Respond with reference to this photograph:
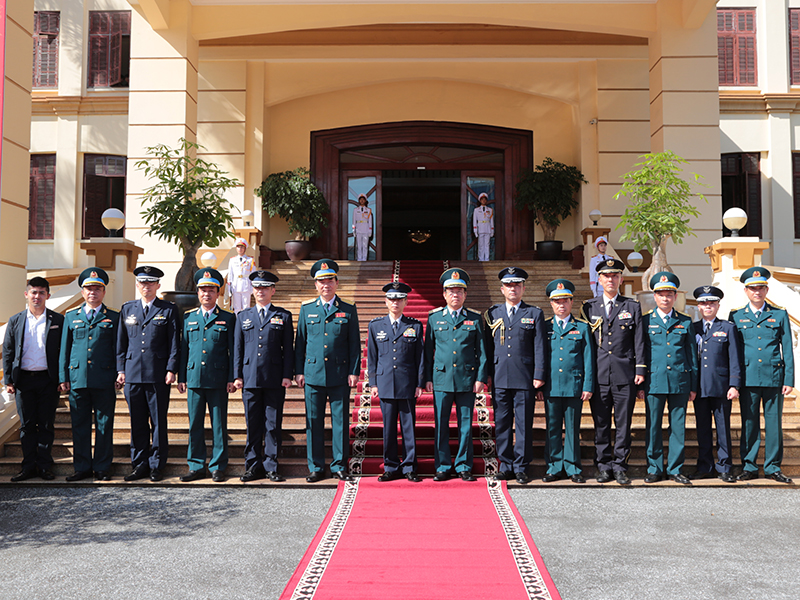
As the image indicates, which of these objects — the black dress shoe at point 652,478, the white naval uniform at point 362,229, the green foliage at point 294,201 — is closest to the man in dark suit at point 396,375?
the black dress shoe at point 652,478

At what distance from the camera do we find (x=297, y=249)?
1148 cm

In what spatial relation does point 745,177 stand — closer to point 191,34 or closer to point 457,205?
point 457,205

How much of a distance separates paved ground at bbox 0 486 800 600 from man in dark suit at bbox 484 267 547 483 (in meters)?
0.34

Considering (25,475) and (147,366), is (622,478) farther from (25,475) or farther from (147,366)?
(25,475)

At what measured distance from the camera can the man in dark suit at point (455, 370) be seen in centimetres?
489

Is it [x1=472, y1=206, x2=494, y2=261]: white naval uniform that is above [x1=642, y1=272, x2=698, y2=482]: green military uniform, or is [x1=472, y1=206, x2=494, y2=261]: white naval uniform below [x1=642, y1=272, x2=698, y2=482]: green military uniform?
above

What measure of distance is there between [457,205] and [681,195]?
12267 mm

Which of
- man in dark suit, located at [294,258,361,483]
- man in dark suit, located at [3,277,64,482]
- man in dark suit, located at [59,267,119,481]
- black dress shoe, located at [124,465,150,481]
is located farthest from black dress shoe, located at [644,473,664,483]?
man in dark suit, located at [3,277,64,482]

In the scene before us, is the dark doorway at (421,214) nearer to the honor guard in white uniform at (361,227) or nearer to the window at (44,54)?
the honor guard in white uniform at (361,227)

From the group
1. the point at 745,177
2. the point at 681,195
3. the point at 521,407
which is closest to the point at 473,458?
the point at 521,407

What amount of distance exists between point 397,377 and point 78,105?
1082 cm

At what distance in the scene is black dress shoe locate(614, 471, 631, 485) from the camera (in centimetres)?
479

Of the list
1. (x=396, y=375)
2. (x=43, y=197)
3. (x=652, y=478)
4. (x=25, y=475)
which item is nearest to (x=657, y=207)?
(x=652, y=478)

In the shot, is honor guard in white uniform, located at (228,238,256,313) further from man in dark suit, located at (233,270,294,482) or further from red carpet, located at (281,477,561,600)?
red carpet, located at (281,477,561,600)
